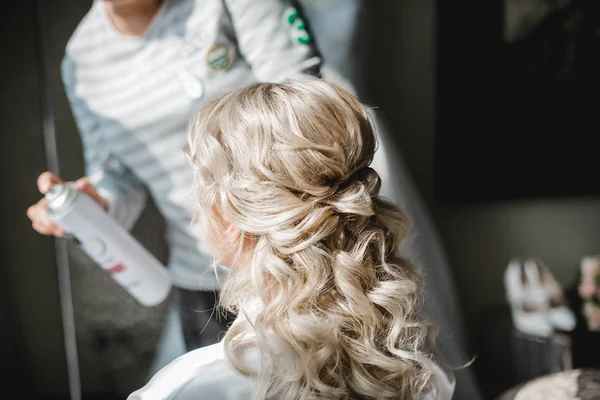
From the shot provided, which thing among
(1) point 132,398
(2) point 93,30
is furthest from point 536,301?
(2) point 93,30

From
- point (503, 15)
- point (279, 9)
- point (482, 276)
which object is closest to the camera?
Answer: point (279, 9)

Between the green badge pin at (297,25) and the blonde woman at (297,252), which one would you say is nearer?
the blonde woman at (297,252)

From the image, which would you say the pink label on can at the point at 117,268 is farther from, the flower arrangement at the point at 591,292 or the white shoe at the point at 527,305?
the flower arrangement at the point at 591,292

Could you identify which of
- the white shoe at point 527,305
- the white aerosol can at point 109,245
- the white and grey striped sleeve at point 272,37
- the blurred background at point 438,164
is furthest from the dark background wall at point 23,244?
the white shoe at point 527,305

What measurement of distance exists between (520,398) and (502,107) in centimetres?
67

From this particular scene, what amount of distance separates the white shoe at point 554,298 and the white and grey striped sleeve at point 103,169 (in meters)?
1.01

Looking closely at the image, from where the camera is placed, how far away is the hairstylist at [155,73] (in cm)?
93

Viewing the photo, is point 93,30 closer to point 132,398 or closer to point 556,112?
point 132,398

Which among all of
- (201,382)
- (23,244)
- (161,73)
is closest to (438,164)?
(161,73)

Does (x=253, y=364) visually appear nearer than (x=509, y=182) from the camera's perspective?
Yes

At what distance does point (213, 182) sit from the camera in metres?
0.69

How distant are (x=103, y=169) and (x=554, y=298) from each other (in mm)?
1131

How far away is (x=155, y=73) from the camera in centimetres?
95

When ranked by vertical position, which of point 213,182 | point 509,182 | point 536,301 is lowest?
point 536,301
